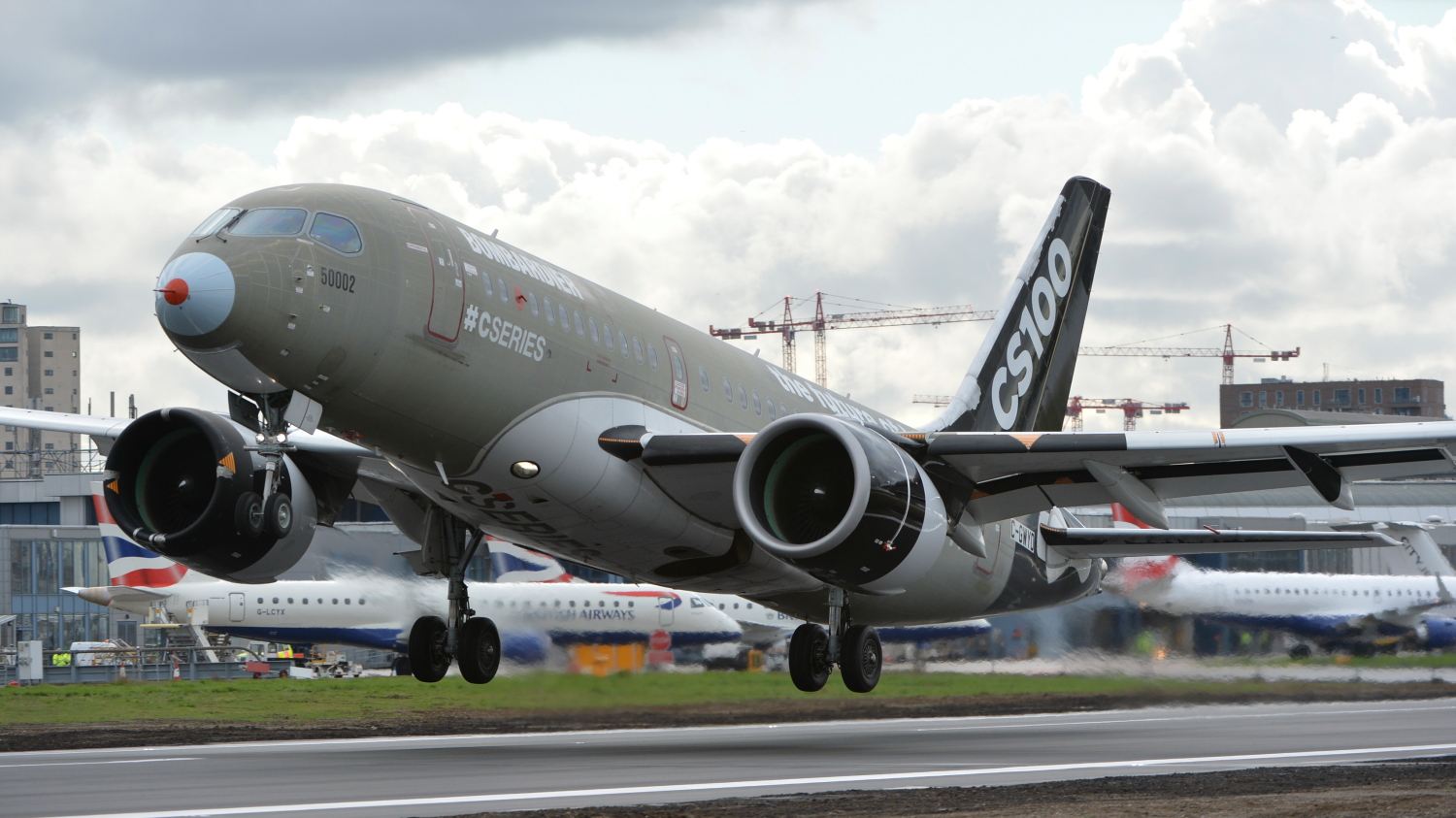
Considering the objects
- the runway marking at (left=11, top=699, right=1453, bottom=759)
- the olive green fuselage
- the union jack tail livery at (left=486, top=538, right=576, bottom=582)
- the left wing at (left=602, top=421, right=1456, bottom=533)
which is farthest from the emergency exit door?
the union jack tail livery at (left=486, top=538, right=576, bottom=582)

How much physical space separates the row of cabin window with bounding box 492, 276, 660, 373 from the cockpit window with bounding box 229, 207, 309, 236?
243 cm

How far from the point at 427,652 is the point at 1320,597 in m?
32.0

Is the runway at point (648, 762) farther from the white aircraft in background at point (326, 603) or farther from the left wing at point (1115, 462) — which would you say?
the white aircraft in background at point (326, 603)

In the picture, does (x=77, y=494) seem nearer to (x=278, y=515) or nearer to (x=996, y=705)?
(x=996, y=705)

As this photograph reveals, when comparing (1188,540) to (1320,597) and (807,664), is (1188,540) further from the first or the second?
(1320,597)

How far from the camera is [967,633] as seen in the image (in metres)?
34.7

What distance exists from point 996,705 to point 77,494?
6337 cm

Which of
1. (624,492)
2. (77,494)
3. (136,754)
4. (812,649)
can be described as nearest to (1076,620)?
(812,649)

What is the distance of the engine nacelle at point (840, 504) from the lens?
709 inches

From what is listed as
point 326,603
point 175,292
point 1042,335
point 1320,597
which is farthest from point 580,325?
point 326,603

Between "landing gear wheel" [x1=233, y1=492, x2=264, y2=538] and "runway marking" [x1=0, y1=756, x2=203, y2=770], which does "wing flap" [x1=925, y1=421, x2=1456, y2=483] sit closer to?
"landing gear wheel" [x1=233, y1=492, x2=264, y2=538]

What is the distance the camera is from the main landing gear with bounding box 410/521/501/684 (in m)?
22.5

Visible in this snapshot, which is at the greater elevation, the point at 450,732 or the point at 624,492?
the point at 624,492

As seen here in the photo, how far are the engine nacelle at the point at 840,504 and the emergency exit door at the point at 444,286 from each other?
4012mm
